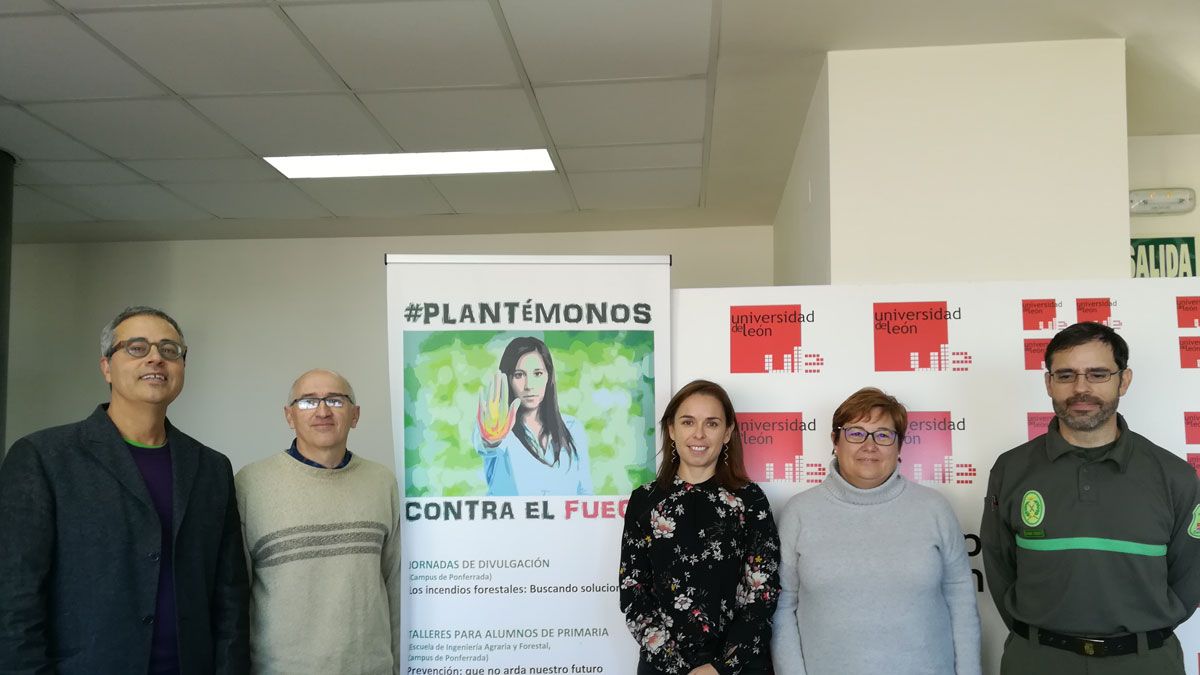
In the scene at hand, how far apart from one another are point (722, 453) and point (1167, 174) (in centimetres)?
318

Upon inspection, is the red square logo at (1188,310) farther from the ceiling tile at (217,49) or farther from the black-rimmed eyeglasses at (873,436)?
the ceiling tile at (217,49)

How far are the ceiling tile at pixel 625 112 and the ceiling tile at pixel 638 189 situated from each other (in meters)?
0.58

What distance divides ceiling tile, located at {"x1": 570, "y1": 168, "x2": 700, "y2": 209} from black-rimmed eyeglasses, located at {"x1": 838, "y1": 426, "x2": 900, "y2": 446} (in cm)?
273

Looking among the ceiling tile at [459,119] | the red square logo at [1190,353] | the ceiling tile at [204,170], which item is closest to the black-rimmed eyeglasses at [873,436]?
the red square logo at [1190,353]

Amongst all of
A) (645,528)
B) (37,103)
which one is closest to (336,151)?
(37,103)

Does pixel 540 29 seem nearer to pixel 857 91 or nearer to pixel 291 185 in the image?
pixel 857 91

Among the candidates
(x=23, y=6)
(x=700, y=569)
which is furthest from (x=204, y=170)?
(x=700, y=569)

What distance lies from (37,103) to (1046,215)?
4340 mm

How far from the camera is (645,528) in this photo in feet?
8.71

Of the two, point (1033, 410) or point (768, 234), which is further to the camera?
point (768, 234)

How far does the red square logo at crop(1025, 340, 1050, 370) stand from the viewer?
308 centimetres

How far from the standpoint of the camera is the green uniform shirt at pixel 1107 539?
231 cm

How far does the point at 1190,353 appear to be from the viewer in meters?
3.02

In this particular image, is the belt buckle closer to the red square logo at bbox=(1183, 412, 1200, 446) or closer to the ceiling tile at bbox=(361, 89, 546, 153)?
the red square logo at bbox=(1183, 412, 1200, 446)
